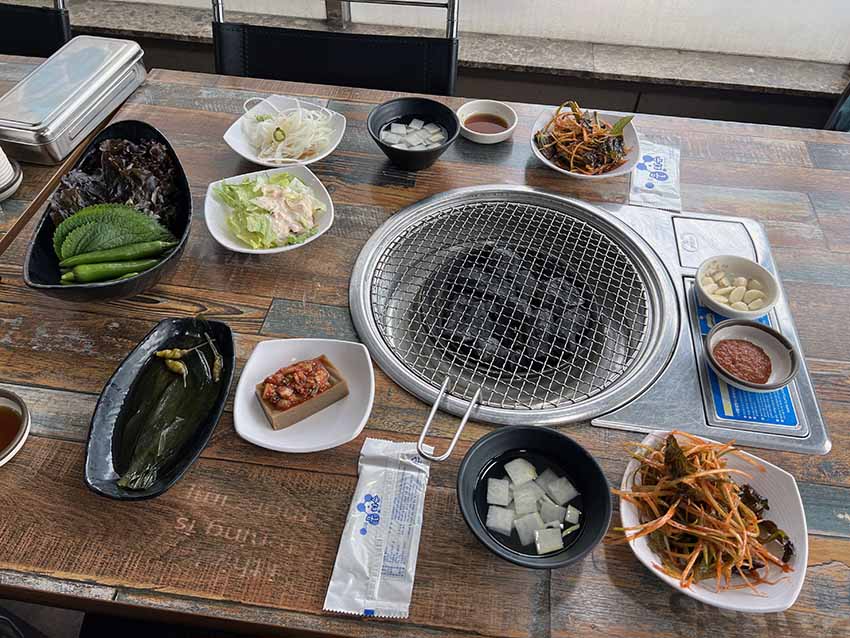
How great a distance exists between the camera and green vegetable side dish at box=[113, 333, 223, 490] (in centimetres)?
136

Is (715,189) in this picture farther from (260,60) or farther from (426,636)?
(260,60)

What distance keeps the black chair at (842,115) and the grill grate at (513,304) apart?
58.9 inches

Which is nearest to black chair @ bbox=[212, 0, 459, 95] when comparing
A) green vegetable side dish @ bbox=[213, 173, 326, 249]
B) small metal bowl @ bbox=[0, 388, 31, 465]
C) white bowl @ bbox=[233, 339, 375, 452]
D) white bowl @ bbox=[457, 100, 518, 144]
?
white bowl @ bbox=[457, 100, 518, 144]

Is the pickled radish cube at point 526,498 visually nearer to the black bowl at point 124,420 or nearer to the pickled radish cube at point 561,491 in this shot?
the pickled radish cube at point 561,491

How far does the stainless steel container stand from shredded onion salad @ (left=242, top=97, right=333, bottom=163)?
1.86 ft

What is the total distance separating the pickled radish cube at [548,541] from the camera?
1241 millimetres

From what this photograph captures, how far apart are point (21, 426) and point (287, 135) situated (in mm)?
1217

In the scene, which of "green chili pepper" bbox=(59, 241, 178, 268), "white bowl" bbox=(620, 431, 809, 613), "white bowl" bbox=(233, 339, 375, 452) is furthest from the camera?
"green chili pepper" bbox=(59, 241, 178, 268)

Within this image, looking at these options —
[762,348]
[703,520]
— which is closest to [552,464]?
[703,520]

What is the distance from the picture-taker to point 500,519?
4.23ft

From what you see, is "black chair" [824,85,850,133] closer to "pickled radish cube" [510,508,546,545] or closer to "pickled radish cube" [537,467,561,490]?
"pickled radish cube" [537,467,561,490]

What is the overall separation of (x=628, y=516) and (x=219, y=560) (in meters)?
0.82

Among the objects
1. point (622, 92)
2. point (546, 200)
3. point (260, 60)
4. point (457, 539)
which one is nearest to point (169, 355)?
point (457, 539)

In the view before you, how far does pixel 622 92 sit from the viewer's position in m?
3.64
